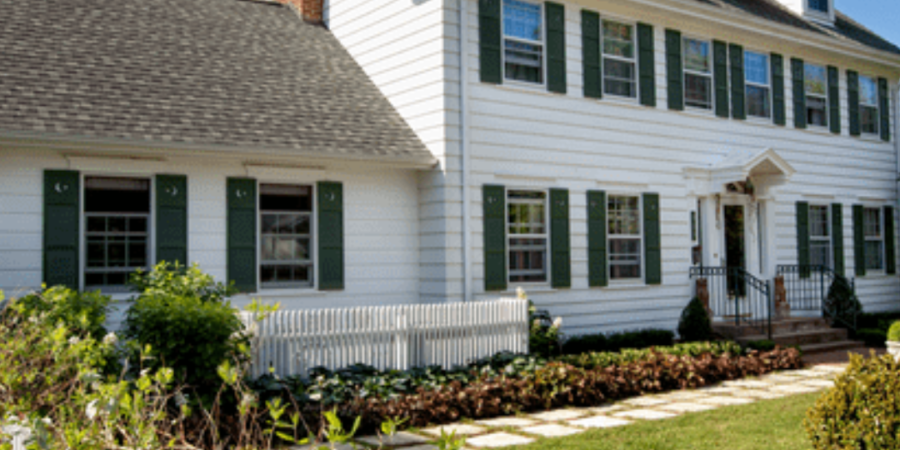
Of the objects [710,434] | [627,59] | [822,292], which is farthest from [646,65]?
[710,434]

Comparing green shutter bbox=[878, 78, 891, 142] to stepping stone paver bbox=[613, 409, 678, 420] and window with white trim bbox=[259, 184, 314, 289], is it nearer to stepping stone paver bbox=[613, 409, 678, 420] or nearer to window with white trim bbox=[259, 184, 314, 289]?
stepping stone paver bbox=[613, 409, 678, 420]

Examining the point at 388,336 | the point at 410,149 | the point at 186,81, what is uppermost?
the point at 186,81

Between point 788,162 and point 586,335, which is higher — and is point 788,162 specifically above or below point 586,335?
above

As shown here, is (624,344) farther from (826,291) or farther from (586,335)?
(826,291)

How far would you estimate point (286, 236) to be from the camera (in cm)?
1126

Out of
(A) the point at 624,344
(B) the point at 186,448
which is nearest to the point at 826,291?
(A) the point at 624,344

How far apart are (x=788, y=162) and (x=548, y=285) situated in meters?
6.99

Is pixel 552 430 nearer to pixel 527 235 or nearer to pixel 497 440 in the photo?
pixel 497 440

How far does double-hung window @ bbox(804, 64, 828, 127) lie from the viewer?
1727cm

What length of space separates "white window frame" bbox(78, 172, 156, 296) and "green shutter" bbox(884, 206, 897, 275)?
1612 centimetres

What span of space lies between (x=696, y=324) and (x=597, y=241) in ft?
6.56

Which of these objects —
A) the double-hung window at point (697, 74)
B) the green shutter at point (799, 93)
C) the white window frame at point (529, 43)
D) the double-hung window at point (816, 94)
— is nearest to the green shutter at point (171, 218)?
the white window frame at point (529, 43)

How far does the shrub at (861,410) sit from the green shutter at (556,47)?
776 cm

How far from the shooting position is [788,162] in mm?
16594
